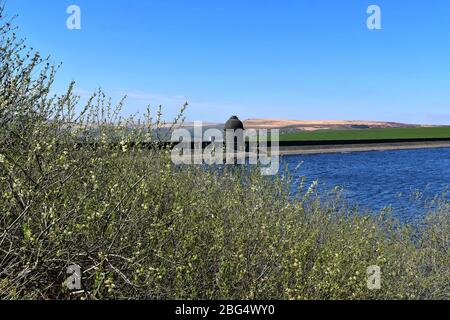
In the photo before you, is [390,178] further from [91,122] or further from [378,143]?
[378,143]

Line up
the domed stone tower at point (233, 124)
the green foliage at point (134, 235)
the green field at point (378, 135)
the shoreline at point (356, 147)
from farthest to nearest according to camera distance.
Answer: the green field at point (378, 135), the shoreline at point (356, 147), the domed stone tower at point (233, 124), the green foliage at point (134, 235)

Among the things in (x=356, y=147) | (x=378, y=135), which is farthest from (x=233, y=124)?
(x=378, y=135)

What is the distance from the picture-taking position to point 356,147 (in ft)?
270

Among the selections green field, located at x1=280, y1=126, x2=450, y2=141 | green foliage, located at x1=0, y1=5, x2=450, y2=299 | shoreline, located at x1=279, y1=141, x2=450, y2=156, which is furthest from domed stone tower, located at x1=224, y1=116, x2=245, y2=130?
green field, located at x1=280, y1=126, x2=450, y2=141

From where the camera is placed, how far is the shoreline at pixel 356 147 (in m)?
72.0

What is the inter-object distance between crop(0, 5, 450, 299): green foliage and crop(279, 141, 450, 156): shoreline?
192 ft

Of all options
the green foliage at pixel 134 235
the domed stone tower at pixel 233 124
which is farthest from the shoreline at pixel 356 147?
the green foliage at pixel 134 235

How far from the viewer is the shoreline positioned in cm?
7203

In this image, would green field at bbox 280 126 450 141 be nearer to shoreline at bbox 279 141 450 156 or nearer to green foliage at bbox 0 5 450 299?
shoreline at bbox 279 141 450 156

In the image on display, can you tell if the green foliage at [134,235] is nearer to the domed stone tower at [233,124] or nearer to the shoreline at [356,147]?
the domed stone tower at [233,124]

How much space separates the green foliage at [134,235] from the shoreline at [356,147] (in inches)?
2304
